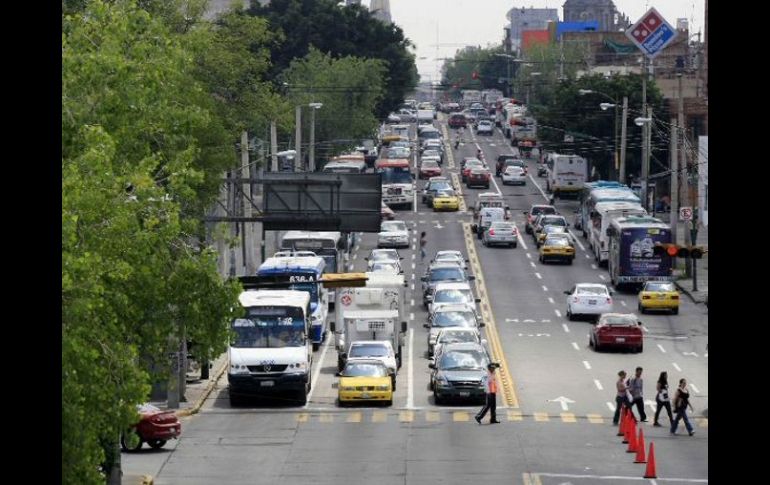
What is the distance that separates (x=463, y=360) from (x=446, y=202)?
62.7 m

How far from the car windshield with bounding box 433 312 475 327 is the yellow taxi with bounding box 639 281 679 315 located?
10896mm

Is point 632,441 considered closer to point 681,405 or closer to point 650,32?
point 681,405

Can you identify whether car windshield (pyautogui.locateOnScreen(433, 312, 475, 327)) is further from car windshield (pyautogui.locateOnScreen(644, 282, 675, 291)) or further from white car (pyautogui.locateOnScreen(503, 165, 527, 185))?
white car (pyautogui.locateOnScreen(503, 165, 527, 185))

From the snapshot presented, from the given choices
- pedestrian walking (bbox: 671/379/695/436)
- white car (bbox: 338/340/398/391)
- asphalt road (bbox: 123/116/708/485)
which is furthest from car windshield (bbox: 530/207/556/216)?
pedestrian walking (bbox: 671/379/695/436)

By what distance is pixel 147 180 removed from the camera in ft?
98.3

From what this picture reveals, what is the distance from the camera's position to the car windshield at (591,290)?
6631cm

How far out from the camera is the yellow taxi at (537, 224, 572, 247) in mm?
89150

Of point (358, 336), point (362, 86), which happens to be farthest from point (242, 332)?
point (362, 86)

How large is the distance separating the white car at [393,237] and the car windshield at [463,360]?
42197mm

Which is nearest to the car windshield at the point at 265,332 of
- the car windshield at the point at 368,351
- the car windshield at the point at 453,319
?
the car windshield at the point at 368,351
